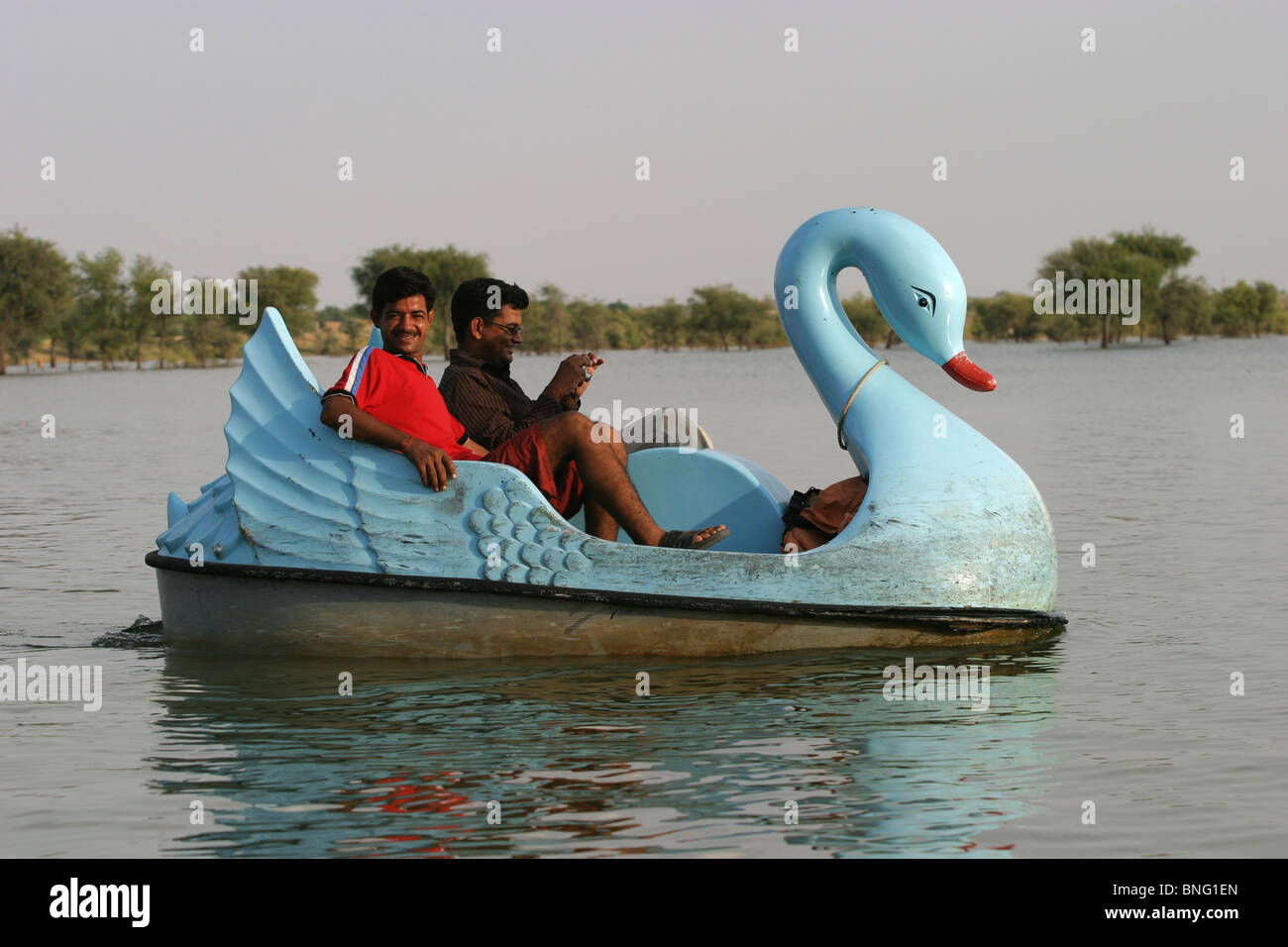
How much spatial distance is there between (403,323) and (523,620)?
138cm

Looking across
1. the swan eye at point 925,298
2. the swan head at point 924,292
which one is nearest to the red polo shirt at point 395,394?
the swan head at point 924,292

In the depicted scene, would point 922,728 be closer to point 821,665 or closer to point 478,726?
point 821,665

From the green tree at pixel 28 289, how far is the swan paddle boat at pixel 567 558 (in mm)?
74786

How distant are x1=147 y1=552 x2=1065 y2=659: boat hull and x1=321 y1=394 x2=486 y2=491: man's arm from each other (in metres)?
0.45

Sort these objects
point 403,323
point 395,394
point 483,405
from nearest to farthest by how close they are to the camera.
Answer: point 395,394 → point 403,323 → point 483,405

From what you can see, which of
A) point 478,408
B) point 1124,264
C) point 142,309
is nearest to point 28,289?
point 142,309

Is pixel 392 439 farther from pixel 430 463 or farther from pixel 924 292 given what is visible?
pixel 924 292

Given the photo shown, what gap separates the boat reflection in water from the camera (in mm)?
4438

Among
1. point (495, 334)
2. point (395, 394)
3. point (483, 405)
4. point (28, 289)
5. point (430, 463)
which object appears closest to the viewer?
point (430, 463)

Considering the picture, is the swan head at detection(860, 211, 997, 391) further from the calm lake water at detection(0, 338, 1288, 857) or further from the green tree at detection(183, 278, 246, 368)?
the green tree at detection(183, 278, 246, 368)

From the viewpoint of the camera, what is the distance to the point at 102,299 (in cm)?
8875

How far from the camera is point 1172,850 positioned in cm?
431

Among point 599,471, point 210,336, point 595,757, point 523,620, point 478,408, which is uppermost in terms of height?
point 210,336
